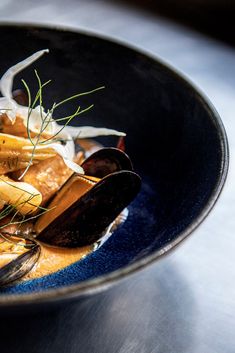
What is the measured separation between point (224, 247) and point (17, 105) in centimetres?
70

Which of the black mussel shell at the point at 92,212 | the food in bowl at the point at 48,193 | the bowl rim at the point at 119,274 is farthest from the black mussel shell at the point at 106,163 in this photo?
the bowl rim at the point at 119,274

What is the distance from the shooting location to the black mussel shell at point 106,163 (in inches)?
52.1

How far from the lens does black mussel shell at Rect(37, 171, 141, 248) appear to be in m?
1.21

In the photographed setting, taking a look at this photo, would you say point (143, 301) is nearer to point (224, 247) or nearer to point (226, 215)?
point (224, 247)

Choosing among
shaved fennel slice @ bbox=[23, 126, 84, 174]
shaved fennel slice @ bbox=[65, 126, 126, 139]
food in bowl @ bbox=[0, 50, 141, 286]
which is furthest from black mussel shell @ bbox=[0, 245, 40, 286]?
shaved fennel slice @ bbox=[65, 126, 126, 139]

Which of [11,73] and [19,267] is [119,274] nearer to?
[19,267]

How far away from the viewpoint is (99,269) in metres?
1.22

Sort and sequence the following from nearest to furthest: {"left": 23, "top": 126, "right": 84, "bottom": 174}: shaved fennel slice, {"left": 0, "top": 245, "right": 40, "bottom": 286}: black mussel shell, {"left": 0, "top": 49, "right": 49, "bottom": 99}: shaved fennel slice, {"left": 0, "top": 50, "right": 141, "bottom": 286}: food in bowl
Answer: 1. {"left": 0, "top": 245, "right": 40, "bottom": 286}: black mussel shell
2. {"left": 0, "top": 50, "right": 141, "bottom": 286}: food in bowl
3. {"left": 23, "top": 126, "right": 84, "bottom": 174}: shaved fennel slice
4. {"left": 0, "top": 49, "right": 49, "bottom": 99}: shaved fennel slice

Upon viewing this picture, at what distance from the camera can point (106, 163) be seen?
1.34 m

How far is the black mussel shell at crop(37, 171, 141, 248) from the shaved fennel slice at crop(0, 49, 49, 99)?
0.40 m

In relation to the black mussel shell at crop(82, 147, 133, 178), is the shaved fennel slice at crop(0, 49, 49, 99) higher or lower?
higher

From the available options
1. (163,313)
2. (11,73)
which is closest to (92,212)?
(163,313)

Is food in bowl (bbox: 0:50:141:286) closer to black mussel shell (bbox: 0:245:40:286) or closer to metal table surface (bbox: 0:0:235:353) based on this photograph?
black mussel shell (bbox: 0:245:40:286)

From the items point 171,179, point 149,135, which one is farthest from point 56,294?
point 149,135
